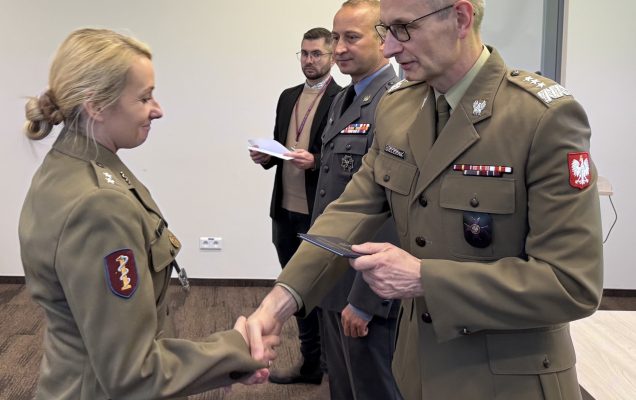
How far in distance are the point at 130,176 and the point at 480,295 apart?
2.45 ft

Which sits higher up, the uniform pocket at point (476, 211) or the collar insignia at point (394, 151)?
the collar insignia at point (394, 151)

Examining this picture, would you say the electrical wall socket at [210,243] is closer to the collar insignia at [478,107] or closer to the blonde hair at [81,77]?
the blonde hair at [81,77]

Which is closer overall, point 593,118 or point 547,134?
point 547,134

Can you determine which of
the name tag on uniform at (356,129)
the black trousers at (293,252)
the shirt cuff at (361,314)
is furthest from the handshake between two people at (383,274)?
the black trousers at (293,252)

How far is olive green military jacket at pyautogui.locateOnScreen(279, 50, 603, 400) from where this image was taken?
1.17 m

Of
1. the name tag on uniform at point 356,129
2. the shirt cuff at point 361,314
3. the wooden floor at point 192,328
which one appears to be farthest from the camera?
the wooden floor at point 192,328

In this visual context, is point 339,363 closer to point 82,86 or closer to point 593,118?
point 82,86

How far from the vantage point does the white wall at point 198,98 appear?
468cm

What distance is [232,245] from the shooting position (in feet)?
16.2

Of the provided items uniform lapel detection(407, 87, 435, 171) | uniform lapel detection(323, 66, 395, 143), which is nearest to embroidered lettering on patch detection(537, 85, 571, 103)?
uniform lapel detection(407, 87, 435, 171)

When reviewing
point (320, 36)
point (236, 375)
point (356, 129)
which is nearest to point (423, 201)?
point (236, 375)

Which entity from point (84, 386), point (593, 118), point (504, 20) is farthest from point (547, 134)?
point (593, 118)

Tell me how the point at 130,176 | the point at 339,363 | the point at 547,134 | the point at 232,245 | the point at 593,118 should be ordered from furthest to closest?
the point at 232,245
the point at 593,118
the point at 339,363
the point at 130,176
the point at 547,134

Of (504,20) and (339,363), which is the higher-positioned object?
(504,20)
